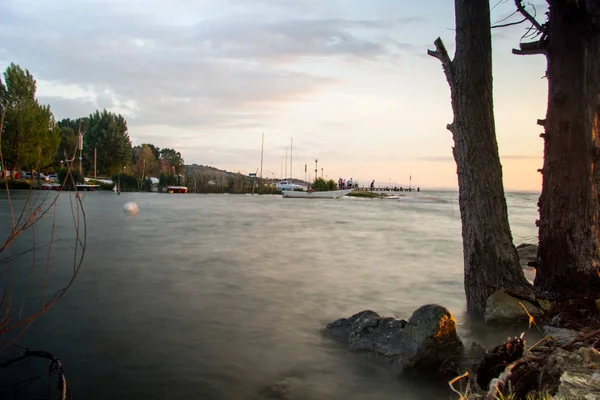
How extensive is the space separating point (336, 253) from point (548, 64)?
26.7 feet

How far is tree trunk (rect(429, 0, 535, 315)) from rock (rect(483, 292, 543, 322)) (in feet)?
0.35

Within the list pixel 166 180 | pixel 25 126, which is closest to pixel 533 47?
pixel 25 126

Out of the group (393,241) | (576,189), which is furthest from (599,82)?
(393,241)

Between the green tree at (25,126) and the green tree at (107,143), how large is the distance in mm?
19020

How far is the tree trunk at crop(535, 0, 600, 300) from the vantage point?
5.40 m

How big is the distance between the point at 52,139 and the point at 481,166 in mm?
59216

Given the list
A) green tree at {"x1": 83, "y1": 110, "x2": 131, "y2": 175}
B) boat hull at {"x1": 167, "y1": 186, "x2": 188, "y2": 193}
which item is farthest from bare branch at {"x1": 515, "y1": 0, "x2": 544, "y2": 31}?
green tree at {"x1": 83, "y1": 110, "x2": 131, "y2": 175}

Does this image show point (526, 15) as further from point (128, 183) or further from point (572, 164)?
point (128, 183)

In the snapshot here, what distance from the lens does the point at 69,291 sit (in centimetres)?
767

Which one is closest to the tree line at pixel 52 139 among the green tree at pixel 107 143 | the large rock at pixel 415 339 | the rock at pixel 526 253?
the green tree at pixel 107 143

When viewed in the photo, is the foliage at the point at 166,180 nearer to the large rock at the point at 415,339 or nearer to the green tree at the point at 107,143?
Result: the green tree at the point at 107,143

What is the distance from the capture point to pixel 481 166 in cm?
550

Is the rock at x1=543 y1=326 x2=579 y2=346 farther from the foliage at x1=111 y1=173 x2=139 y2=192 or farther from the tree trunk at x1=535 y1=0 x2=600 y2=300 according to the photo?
the foliage at x1=111 y1=173 x2=139 y2=192

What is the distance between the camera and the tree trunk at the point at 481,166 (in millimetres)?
5469
